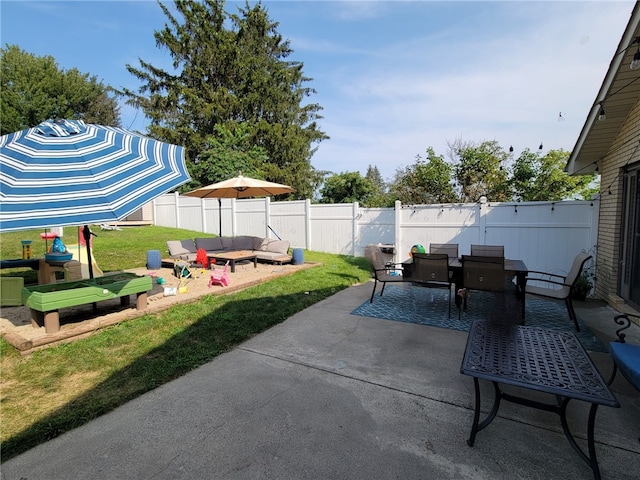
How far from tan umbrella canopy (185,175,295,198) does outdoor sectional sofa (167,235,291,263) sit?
1357mm

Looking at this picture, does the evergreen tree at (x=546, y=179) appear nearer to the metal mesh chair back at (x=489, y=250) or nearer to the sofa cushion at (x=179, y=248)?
the metal mesh chair back at (x=489, y=250)

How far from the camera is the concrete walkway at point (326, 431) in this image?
2.03 m

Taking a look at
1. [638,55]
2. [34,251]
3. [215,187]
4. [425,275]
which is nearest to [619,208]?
[638,55]

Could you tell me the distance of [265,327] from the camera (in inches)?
182

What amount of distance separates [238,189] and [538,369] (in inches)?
354

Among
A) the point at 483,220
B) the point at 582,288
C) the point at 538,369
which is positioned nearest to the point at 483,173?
the point at 483,220

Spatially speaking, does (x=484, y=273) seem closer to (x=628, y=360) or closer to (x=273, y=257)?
(x=628, y=360)

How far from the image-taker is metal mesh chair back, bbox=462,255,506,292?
482cm

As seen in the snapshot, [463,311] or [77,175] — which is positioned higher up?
[77,175]

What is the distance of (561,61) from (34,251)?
1445 cm

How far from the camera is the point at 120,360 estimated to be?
3.52m

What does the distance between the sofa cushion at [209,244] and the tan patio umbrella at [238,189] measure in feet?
3.25

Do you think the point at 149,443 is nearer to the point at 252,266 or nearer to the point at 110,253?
the point at 252,266

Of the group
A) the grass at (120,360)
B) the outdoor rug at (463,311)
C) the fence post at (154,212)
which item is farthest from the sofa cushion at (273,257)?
the fence post at (154,212)
